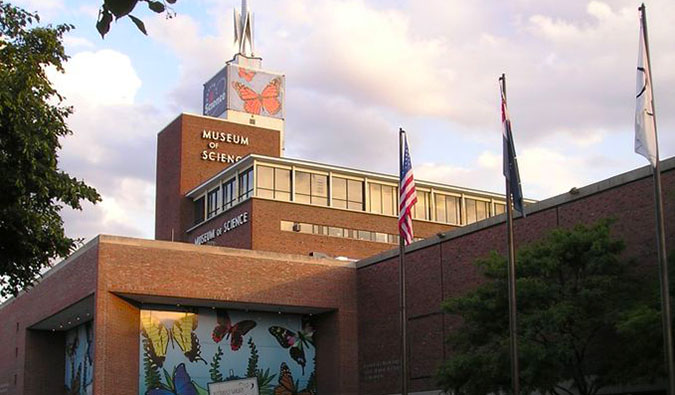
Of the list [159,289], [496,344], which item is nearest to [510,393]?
[496,344]

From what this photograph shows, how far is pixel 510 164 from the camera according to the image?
26.5 metres

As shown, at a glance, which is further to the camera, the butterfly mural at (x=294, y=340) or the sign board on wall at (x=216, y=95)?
the sign board on wall at (x=216, y=95)

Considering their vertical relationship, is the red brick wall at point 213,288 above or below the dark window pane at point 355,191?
below

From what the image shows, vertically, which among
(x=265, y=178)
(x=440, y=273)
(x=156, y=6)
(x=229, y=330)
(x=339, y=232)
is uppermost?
(x=265, y=178)

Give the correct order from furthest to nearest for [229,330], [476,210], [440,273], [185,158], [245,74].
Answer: [245,74] → [476,210] → [185,158] → [229,330] → [440,273]

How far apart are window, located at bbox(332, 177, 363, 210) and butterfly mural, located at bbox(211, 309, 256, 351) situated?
21381mm

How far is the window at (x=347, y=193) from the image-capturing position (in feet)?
220

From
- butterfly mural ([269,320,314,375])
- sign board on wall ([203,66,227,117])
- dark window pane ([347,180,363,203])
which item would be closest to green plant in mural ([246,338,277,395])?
butterfly mural ([269,320,314,375])

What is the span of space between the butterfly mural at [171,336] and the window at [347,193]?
76.6ft

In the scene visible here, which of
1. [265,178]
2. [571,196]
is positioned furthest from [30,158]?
[265,178]

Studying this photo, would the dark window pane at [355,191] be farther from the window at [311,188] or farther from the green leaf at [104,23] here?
the green leaf at [104,23]

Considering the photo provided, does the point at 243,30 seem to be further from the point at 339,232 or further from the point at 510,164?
the point at 510,164

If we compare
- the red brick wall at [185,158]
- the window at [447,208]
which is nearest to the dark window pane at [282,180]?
the red brick wall at [185,158]

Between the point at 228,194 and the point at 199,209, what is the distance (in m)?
5.89
